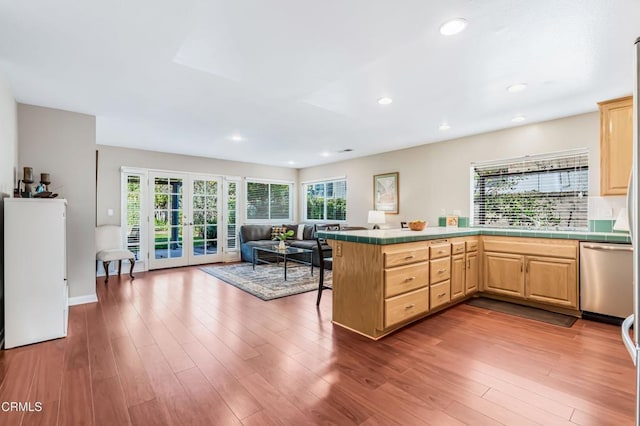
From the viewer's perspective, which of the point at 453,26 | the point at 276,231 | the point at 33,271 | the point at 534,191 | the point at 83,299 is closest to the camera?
the point at 453,26

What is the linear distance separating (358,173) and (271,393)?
5.36 m

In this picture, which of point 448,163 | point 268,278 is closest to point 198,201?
point 268,278

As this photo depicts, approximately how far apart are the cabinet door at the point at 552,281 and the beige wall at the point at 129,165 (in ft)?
19.9

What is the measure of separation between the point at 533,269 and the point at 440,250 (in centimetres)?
124

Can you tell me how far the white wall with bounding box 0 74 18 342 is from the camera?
8.72 ft

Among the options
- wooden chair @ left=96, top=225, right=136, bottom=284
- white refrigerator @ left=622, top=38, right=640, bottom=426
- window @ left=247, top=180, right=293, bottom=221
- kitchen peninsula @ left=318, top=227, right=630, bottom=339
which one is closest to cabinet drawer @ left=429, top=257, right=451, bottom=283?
kitchen peninsula @ left=318, top=227, right=630, bottom=339

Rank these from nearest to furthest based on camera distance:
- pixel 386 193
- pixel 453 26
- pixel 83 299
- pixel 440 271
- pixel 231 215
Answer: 1. pixel 453 26
2. pixel 440 271
3. pixel 83 299
4. pixel 386 193
5. pixel 231 215

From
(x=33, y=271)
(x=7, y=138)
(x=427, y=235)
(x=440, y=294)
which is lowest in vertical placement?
(x=440, y=294)

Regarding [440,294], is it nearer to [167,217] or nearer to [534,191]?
[534,191]

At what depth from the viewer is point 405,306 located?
9.42ft

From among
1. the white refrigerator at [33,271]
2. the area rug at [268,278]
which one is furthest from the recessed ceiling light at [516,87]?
the white refrigerator at [33,271]

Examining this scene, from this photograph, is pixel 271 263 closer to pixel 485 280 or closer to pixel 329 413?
pixel 485 280

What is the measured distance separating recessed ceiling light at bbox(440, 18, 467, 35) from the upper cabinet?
2.52 m

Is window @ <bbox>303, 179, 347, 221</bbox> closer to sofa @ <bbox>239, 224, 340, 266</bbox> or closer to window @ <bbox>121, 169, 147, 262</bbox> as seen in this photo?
sofa @ <bbox>239, 224, 340, 266</bbox>
